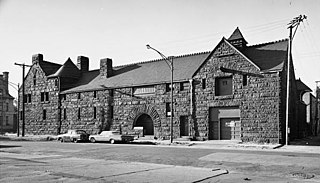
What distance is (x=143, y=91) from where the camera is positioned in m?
40.4

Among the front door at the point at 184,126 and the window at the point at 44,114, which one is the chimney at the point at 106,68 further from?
the front door at the point at 184,126

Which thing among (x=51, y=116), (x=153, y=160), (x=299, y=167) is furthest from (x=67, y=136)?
(x=299, y=167)

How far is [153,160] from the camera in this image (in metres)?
19.2

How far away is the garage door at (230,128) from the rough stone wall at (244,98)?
3.61ft

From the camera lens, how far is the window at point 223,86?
34.3 meters

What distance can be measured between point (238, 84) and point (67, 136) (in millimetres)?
19282

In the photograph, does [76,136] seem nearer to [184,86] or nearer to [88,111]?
[88,111]

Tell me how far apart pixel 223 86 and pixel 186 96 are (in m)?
4.22

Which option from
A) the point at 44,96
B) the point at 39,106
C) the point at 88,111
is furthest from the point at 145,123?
the point at 39,106

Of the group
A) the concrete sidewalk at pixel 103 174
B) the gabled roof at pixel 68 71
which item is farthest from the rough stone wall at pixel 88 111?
the concrete sidewalk at pixel 103 174

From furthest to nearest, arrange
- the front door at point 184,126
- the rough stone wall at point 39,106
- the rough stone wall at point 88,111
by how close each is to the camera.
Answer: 1. the rough stone wall at point 39,106
2. the rough stone wall at point 88,111
3. the front door at point 184,126

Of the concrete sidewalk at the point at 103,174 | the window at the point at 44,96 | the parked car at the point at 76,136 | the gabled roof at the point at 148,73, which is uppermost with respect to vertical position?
the gabled roof at the point at 148,73

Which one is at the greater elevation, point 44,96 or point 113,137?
point 44,96

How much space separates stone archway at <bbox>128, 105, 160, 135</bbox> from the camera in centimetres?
3946
